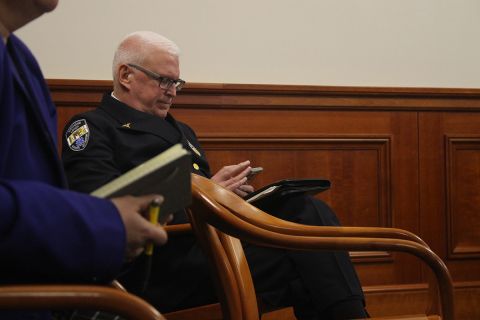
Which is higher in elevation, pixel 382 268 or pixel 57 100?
pixel 57 100

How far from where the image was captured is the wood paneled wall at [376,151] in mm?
2914

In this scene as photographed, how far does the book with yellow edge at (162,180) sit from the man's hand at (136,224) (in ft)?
0.05

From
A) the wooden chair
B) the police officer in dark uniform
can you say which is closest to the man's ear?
the police officer in dark uniform

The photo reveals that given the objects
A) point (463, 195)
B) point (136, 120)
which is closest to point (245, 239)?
point (136, 120)

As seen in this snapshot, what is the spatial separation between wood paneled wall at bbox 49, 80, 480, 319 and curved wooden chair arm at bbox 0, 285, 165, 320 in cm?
202

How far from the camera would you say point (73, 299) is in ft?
2.77

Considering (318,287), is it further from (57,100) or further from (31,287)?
(57,100)

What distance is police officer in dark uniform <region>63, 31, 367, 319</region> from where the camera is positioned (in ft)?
6.09

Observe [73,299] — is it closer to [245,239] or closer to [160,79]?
[245,239]

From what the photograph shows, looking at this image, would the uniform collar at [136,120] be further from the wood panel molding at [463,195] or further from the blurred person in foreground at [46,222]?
the wood panel molding at [463,195]

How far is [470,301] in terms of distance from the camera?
3.08 m

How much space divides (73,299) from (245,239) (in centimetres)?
51

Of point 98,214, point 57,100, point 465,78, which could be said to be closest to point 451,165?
point 465,78

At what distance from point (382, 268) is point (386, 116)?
26.9 inches
